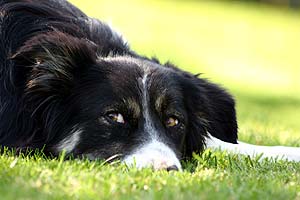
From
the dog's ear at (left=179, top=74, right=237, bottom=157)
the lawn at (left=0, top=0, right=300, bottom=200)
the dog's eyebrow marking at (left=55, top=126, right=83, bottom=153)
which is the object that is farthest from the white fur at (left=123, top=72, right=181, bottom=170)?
the dog's ear at (left=179, top=74, right=237, bottom=157)

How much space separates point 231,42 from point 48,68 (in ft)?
74.2

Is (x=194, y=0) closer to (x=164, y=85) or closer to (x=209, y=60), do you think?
(x=209, y=60)

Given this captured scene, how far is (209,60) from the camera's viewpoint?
23766 mm

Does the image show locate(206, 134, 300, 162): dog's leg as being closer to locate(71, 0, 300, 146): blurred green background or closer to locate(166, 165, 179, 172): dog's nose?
locate(166, 165, 179, 172): dog's nose

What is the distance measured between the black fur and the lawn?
26 cm

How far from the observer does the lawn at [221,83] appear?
4152mm

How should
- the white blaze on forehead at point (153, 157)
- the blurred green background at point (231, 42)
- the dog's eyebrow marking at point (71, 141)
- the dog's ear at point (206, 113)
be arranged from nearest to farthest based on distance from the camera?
the white blaze on forehead at point (153, 157) → the dog's eyebrow marking at point (71, 141) → the dog's ear at point (206, 113) → the blurred green background at point (231, 42)

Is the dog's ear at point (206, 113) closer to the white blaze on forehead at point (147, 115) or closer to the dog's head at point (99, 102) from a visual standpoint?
the dog's head at point (99, 102)

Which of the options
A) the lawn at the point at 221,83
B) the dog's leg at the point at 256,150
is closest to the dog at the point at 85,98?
the lawn at the point at 221,83

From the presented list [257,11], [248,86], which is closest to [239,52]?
[248,86]

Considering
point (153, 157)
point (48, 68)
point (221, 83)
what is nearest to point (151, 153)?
point (153, 157)

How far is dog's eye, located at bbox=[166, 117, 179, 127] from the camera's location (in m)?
5.40

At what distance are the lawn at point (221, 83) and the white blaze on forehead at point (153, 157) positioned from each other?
0.46 ft

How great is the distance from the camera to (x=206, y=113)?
19.8 ft
